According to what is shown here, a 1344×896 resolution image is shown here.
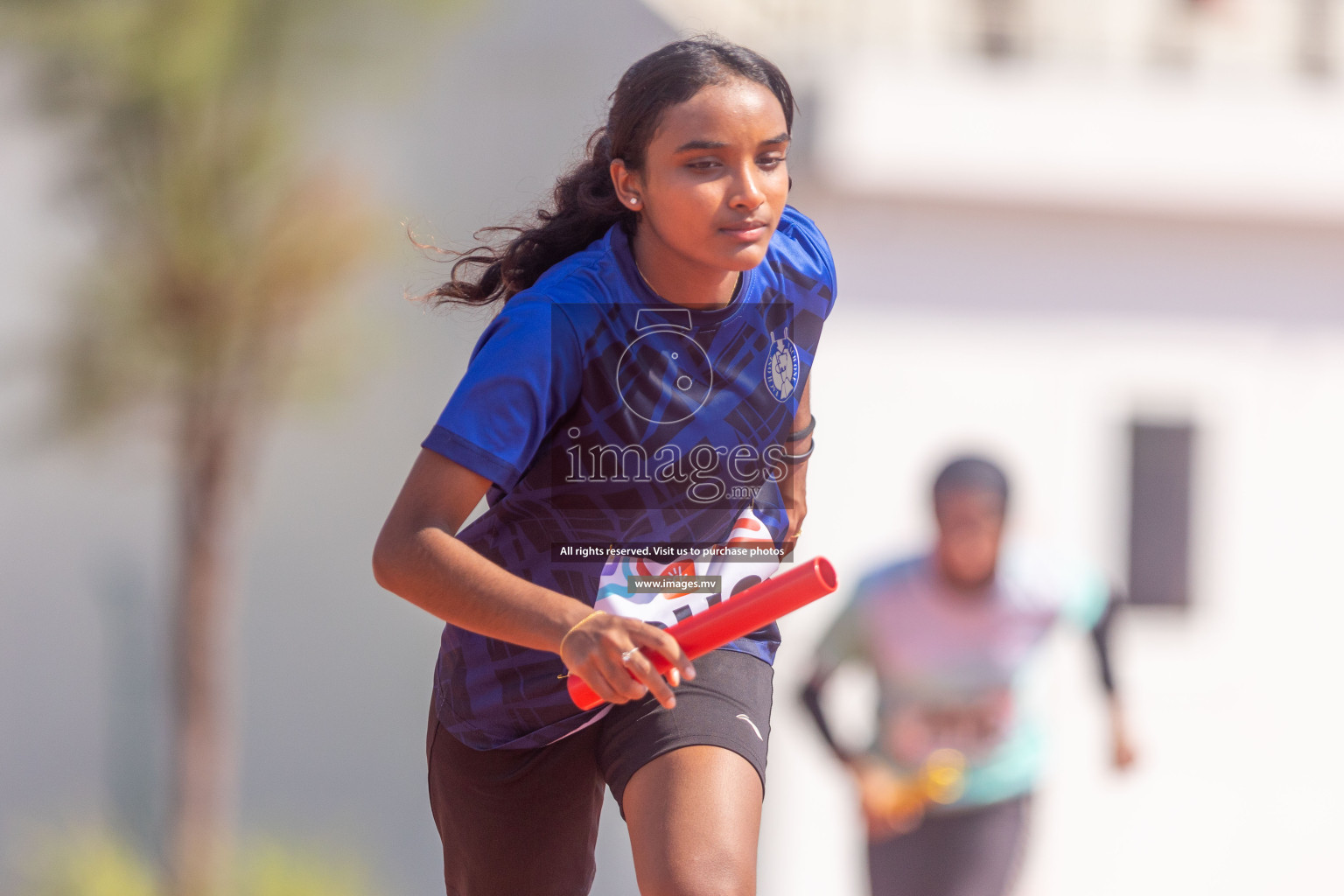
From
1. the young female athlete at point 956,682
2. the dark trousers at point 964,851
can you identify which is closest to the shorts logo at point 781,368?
the young female athlete at point 956,682

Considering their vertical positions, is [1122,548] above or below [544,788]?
above

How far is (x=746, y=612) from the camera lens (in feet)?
5.35

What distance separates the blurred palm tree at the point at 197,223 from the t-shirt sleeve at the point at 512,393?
5.18m

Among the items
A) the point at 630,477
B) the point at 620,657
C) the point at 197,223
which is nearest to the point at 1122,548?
the point at 197,223

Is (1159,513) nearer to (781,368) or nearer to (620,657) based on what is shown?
(781,368)

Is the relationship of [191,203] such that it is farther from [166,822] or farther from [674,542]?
[674,542]

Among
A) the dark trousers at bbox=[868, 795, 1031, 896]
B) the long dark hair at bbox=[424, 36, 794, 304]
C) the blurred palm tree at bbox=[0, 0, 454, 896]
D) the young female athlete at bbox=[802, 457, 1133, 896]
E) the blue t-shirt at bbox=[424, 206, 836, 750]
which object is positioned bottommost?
the dark trousers at bbox=[868, 795, 1031, 896]

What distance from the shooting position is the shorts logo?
199cm

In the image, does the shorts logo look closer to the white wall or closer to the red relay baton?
the red relay baton

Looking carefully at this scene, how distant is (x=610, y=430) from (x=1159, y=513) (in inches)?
209

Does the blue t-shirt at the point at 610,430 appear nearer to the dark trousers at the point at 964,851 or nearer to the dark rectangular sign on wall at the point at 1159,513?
the dark trousers at the point at 964,851

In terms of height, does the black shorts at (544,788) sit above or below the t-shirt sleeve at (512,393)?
below

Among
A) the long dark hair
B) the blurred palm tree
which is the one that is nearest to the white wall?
the blurred palm tree

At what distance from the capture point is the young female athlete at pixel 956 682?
4156 millimetres
